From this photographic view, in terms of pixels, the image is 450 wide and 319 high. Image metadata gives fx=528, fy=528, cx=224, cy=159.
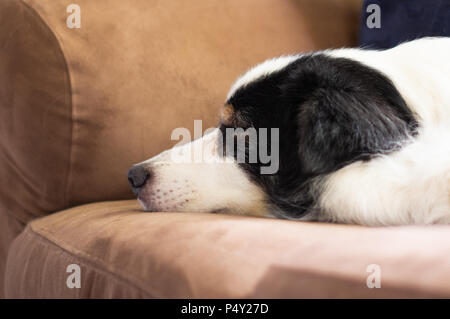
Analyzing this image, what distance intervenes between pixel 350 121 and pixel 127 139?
2.07 feet

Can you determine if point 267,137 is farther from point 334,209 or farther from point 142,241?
point 142,241

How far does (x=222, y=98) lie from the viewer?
61.1 inches

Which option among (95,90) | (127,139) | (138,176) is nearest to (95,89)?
(95,90)

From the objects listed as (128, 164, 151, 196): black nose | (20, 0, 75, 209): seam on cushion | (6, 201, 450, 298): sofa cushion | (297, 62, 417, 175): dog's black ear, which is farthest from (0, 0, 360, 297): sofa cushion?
(297, 62, 417, 175): dog's black ear

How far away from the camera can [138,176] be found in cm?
125

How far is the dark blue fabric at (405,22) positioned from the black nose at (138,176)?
2.91 ft

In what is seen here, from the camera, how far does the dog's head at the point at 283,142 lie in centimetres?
108

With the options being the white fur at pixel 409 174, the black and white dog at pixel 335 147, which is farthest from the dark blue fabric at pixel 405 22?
the white fur at pixel 409 174

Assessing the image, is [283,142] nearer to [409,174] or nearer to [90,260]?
[409,174]

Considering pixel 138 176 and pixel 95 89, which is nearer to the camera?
pixel 138 176

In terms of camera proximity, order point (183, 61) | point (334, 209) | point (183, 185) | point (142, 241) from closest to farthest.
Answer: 1. point (142, 241)
2. point (334, 209)
3. point (183, 185)
4. point (183, 61)
